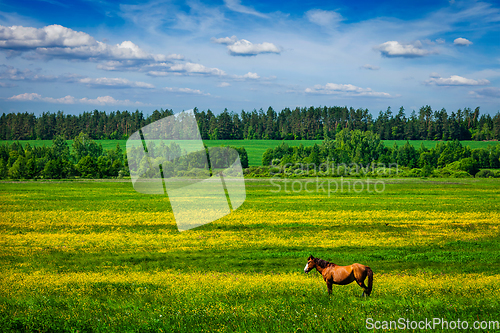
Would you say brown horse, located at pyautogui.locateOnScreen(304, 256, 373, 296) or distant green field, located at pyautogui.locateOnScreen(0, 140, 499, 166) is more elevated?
distant green field, located at pyautogui.locateOnScreen(0, 140, 499, 166)

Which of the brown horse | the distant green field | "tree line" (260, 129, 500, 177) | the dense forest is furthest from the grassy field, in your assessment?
the dense forest

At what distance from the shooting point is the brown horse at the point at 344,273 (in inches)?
224

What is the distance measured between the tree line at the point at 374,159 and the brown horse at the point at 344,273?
88998mm

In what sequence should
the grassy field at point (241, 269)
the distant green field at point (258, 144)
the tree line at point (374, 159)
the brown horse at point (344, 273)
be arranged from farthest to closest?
the distant green field at point (258, 144)
the tree line at point (374, 159)
the grassy field at point (241, 269)
the brown horse at point (344, 273)

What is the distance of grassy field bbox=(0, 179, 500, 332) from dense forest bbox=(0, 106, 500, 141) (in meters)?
145

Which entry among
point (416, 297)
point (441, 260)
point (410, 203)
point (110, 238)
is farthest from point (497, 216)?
point (110, 238)

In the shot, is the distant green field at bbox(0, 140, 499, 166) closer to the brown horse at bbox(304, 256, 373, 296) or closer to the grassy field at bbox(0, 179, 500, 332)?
the grassy field at bbox(0, 179, 500, 332)

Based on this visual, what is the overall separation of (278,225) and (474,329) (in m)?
19.2

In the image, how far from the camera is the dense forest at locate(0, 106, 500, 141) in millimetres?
172000

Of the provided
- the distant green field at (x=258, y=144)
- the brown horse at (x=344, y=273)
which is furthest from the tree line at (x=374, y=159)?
the brown horse at (x=344, y=273)

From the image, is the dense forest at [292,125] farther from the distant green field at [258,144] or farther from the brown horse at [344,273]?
the brown horse at [344,273]

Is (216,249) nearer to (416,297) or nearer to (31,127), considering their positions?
(416,297)

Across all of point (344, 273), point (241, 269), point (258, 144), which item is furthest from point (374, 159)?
point (344, 273)

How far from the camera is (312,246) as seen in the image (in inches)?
704
